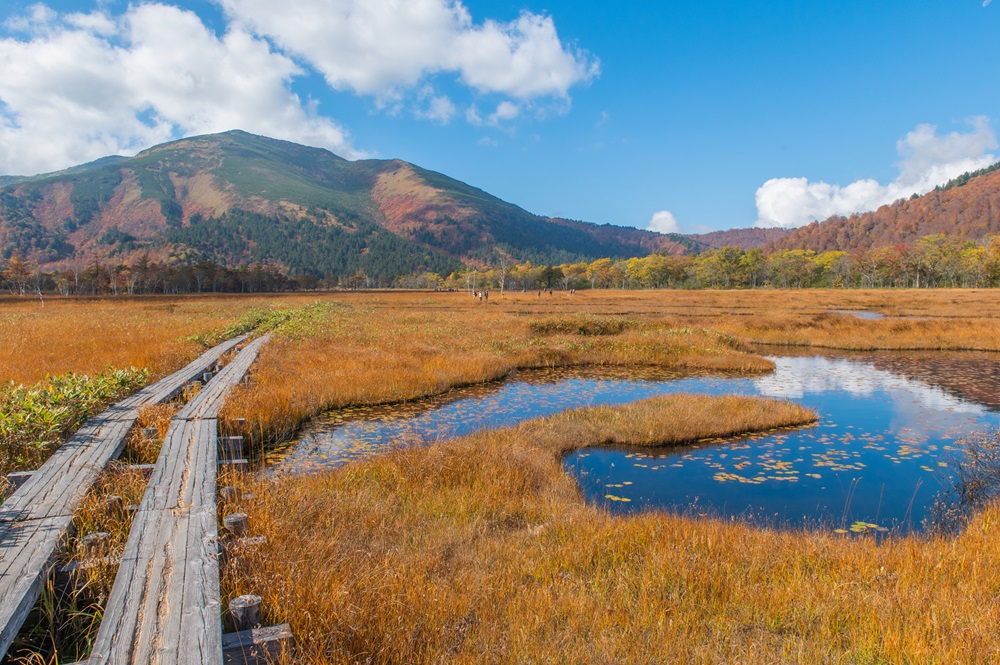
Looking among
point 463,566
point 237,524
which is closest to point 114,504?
point 237,524

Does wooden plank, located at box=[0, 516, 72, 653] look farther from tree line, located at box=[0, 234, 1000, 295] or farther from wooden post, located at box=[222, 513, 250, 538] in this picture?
tree line, located at box=[0, 234, 1000, 295]

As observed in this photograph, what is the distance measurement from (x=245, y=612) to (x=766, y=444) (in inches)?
494

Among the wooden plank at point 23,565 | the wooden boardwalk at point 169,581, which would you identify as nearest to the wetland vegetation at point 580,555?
the wooden boardwalk at point 169,581

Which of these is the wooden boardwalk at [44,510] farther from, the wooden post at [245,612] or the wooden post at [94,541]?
the wooden post at [245,612]

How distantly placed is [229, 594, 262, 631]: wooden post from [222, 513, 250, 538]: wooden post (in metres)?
1.57

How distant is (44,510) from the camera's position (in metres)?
5.63

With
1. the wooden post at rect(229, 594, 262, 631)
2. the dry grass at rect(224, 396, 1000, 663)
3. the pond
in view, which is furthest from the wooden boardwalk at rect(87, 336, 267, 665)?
the pond

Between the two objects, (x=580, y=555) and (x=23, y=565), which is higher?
(x=23, y=565)

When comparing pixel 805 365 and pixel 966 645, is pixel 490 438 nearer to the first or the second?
pixel 966 645

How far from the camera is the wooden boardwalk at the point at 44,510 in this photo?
13.1 feet

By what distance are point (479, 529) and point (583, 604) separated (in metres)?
2.32

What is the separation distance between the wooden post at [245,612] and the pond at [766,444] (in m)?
6.17

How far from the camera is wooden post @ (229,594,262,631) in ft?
12.9

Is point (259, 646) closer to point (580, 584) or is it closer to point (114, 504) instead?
point (580, 584)
